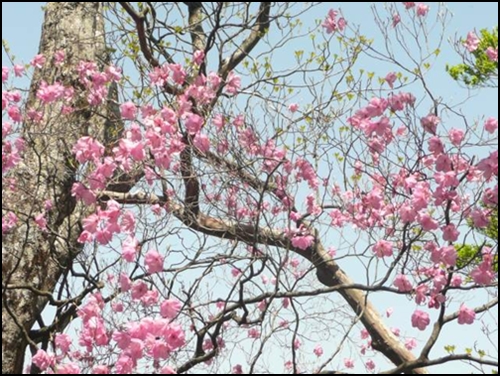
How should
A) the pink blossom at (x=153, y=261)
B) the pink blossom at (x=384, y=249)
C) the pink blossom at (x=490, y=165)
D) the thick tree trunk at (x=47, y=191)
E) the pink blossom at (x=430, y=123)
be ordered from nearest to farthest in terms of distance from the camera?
the pink blossom at (x=490, y=165), the pink blossom at (x=153, y=261), the pink blossom at (x=430, y=123), the pink blossom at (x=384, y=249), the thick tree trunk at (x=47, y=191)

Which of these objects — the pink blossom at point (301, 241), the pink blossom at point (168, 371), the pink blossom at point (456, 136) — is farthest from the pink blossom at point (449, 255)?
the pink blossom at point (168, 371)

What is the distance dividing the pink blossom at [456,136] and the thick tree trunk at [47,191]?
8.12ft

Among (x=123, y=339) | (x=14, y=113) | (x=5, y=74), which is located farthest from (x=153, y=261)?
(x=5, y=74)

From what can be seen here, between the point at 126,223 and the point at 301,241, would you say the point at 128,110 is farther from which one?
the point at 301,241

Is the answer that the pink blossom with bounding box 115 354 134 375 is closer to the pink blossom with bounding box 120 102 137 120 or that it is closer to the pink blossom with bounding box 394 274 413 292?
the pink blossom with bounding box 394 274 413 292

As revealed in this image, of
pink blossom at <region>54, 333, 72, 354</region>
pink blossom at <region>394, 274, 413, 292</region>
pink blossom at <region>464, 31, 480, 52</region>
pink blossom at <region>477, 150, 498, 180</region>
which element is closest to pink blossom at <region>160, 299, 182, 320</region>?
pink blossom at <region>54, 333, 72, 354</region>

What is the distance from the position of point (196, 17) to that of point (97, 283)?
2.90m

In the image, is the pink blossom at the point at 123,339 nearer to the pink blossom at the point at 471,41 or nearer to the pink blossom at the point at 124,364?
the pink blossom at the point at 124,364

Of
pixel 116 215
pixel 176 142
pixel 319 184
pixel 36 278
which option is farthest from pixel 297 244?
pixel 36 278

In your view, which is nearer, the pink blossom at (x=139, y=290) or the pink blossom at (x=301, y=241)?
the pink blossom at (x=139, y=290)

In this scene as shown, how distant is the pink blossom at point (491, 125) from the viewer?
165 inches

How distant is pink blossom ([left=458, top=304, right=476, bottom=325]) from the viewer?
3785 millimetres

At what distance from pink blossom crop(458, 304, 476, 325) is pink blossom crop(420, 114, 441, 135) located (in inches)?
40.2

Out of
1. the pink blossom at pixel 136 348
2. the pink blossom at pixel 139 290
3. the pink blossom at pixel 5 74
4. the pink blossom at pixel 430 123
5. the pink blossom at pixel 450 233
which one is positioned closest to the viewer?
the pink blossom at pixel 136 348
